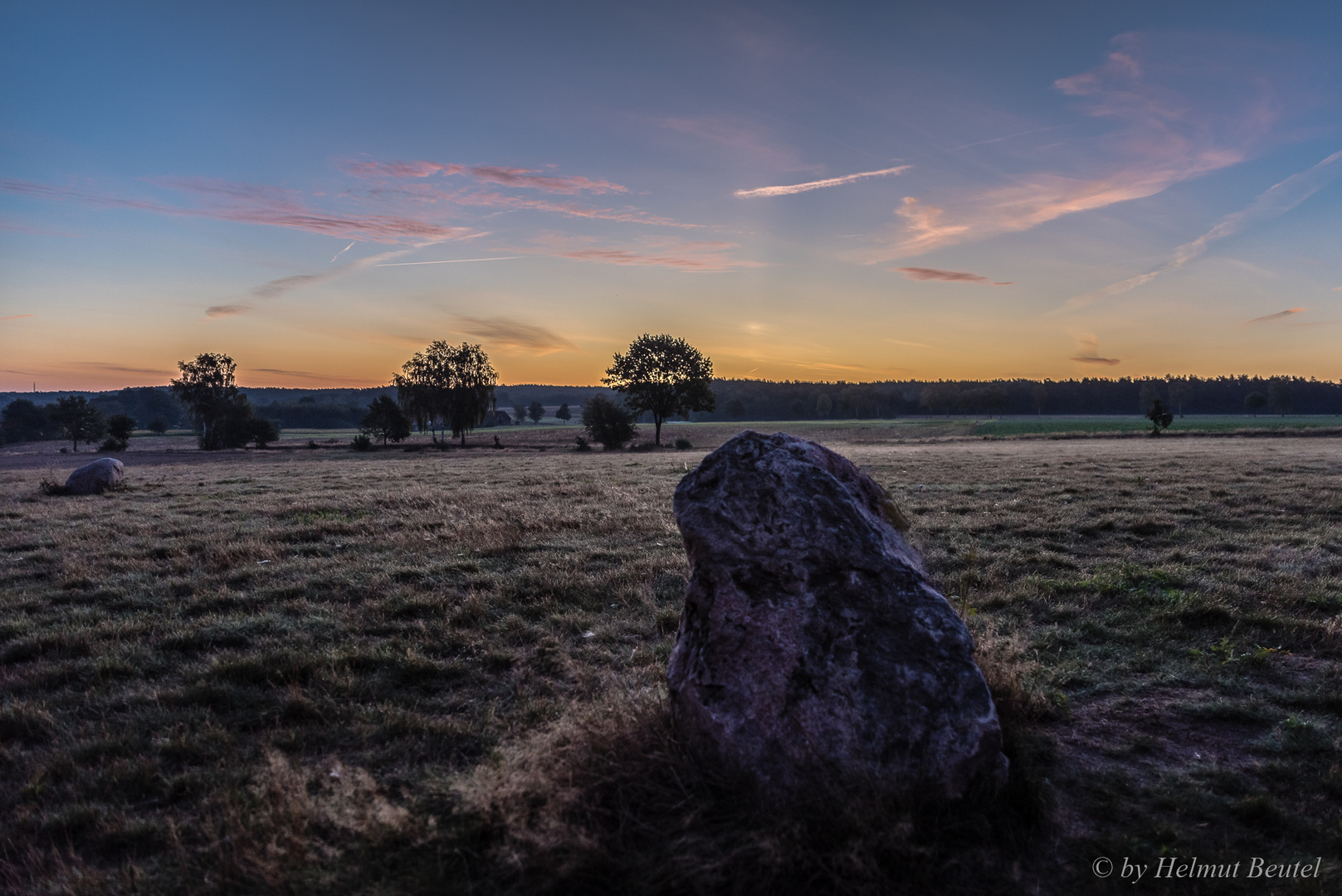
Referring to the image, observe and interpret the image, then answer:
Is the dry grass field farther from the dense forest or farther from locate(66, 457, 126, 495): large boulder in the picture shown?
the dense forest

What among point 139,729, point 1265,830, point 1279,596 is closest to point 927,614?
point 1265,830

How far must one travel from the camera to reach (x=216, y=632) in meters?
6.68

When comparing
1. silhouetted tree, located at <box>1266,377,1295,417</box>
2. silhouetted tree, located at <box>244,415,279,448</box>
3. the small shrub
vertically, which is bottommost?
the small shrub

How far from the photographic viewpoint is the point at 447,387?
68.2m

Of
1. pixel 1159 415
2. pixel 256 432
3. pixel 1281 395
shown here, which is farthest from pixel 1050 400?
pixel 256 432

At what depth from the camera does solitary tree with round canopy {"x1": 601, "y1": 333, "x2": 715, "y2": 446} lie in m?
62.3

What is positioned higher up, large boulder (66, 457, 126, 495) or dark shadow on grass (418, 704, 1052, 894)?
large boulder (66, 457, 126, 495)

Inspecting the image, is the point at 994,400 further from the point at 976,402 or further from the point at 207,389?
the point at 207,389

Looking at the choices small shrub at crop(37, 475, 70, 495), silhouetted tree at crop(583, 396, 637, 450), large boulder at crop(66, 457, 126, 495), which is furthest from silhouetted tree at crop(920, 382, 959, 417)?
small shrub at crop(37, 475, 70, 495)

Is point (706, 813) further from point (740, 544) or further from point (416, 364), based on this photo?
point (416, 364)

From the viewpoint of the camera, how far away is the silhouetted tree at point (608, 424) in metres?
56.8

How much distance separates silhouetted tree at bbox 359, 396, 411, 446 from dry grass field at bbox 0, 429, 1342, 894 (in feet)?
Result: 191

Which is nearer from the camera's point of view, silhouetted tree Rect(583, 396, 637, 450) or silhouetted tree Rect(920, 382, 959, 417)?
silhouetted tree Rect(583, 396, 637, 450)

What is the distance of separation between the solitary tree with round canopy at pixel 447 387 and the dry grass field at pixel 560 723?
2298 inches
